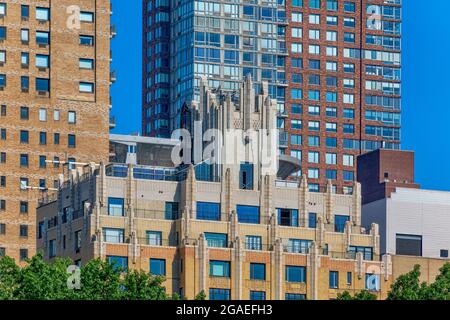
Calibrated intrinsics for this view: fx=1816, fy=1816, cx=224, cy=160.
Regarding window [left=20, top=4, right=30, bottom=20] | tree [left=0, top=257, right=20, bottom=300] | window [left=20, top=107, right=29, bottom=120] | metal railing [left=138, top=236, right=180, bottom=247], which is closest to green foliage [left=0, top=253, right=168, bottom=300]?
tree [left=0, top=257, right=20, bottom=300]

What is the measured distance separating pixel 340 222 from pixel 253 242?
9.61 meters

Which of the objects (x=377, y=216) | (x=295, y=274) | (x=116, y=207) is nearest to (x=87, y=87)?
(x=377, y=216)

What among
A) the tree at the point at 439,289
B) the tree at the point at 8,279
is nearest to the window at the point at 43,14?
the tree at the point at 439,289

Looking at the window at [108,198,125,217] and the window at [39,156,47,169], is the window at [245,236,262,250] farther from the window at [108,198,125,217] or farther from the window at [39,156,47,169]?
the window at [39,156,47,169]

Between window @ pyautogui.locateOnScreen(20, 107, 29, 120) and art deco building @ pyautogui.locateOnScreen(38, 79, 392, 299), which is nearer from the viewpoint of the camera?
art deco building @ pyautogui.locateOnScreen(38, 79, 392, 299)

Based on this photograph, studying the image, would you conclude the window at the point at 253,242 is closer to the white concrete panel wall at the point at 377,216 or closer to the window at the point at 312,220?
the window at the point at 312,220

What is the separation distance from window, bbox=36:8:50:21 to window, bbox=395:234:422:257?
56095 mm

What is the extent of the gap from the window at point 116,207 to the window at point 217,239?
6.83 metres

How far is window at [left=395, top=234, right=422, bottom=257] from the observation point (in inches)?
6009

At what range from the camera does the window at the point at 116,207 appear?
13962 cm

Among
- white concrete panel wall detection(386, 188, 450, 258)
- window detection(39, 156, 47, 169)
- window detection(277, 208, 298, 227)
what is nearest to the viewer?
window detection(277, 208, 298, 227)
